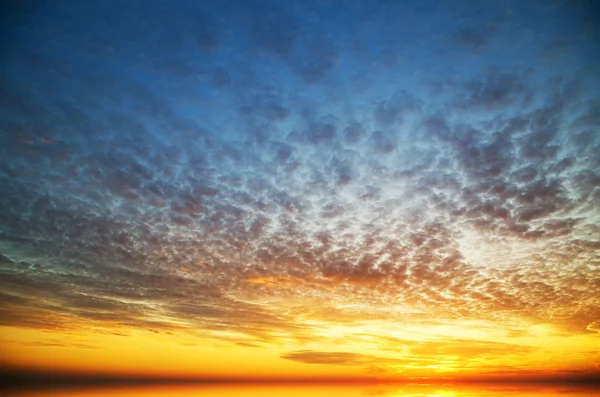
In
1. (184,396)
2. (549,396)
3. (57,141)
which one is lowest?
(184,396)

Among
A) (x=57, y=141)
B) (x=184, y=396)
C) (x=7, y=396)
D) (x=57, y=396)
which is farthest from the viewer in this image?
(x=184, y=396)

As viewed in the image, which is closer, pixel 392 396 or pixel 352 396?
pixel 392 396

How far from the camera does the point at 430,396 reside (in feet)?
133

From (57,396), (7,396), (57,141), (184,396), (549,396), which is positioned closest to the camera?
(57,141)

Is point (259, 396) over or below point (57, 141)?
below

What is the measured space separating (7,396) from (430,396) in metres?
47.3

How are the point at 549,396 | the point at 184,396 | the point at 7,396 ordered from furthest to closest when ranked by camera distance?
the point at 184,396, the point at 549,396, the point at 7,396

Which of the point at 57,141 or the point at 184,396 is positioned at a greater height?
the point at 57,141

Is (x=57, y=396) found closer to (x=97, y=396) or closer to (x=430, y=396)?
(x=97, y=396)

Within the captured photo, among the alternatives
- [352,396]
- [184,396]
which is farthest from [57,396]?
[352,396]

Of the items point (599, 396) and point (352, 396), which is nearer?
point (599, 396)

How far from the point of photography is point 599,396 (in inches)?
1554

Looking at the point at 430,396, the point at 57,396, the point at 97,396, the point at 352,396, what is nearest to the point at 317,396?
the point at 352,396

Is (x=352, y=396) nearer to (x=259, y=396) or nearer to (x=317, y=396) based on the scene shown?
(x=317, y=396)
